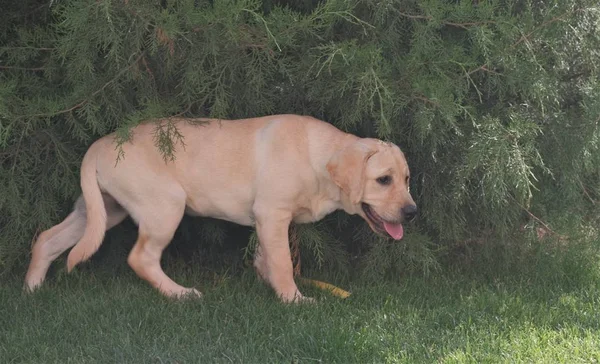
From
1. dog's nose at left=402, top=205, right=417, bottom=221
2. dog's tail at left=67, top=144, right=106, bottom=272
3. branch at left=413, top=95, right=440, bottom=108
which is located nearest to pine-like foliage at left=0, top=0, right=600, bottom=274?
branch at left=413, top=95, right=440, bottom=108

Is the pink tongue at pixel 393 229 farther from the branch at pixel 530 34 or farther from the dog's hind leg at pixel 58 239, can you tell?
the dog's hind leg at pixel 58 239

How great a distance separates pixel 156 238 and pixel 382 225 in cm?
111

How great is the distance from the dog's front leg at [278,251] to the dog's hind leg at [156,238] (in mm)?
392

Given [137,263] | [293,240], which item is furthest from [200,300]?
[293,240]

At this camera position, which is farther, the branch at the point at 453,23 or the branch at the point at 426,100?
the branch at the point at 453,23

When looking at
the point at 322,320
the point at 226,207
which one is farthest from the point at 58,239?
the point at 322,320

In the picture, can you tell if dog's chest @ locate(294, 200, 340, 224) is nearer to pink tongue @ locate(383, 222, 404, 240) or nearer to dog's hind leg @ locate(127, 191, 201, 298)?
pink tongue @ locate(383, 222, 404, 240)

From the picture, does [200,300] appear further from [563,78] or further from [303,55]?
[563,78]

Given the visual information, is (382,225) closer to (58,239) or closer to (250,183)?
(250,183)

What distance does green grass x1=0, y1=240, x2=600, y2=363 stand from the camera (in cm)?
369

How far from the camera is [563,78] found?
5051mm

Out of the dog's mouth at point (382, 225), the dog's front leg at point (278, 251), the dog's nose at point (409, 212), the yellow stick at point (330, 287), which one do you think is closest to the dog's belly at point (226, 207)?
the dog's front leg at point (278, 251)

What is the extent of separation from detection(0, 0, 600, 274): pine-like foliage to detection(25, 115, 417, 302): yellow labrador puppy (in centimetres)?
15

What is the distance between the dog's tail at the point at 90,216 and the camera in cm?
439
